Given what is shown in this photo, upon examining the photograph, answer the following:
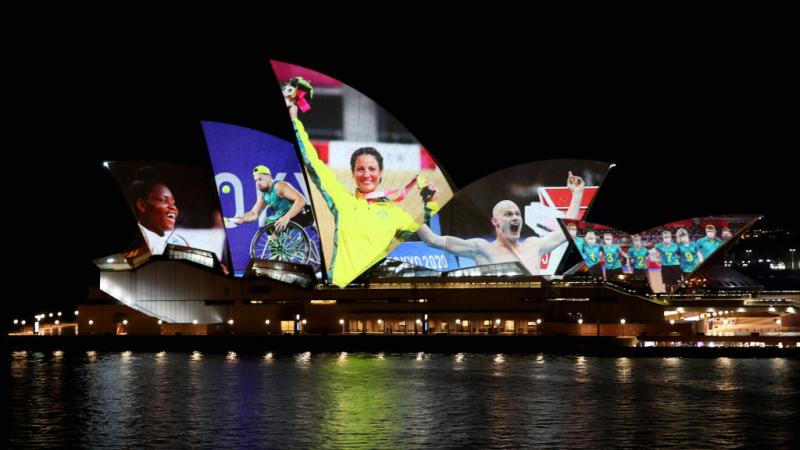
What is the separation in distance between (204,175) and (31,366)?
1870 cm

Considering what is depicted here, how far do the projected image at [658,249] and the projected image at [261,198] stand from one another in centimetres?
1539

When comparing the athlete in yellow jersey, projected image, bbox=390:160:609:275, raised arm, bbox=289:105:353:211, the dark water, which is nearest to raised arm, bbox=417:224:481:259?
projected image, bbox=390:160:609:275

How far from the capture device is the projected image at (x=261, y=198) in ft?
211

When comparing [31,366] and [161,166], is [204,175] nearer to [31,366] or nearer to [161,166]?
[161,166]

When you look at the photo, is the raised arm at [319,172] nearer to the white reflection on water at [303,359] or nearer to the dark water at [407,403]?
the white reflection on water at [303,359]

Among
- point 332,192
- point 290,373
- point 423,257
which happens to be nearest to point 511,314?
point 423,257

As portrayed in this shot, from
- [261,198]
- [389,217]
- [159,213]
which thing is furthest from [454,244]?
[159,213]

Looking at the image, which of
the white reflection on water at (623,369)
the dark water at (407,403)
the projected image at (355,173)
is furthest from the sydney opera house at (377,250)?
the dark water at (407,403)

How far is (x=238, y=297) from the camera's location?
6384cm

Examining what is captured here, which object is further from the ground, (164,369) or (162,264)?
(162,264)

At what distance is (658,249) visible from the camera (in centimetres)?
6625

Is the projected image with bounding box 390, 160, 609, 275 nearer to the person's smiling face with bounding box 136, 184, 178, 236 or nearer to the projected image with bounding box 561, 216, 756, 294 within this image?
the projected image with bounding box 561, 216, 756, 294

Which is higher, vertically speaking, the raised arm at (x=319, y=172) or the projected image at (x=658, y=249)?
the raised arm at (x=319, y=172)

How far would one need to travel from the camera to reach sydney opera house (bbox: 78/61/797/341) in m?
61.5
